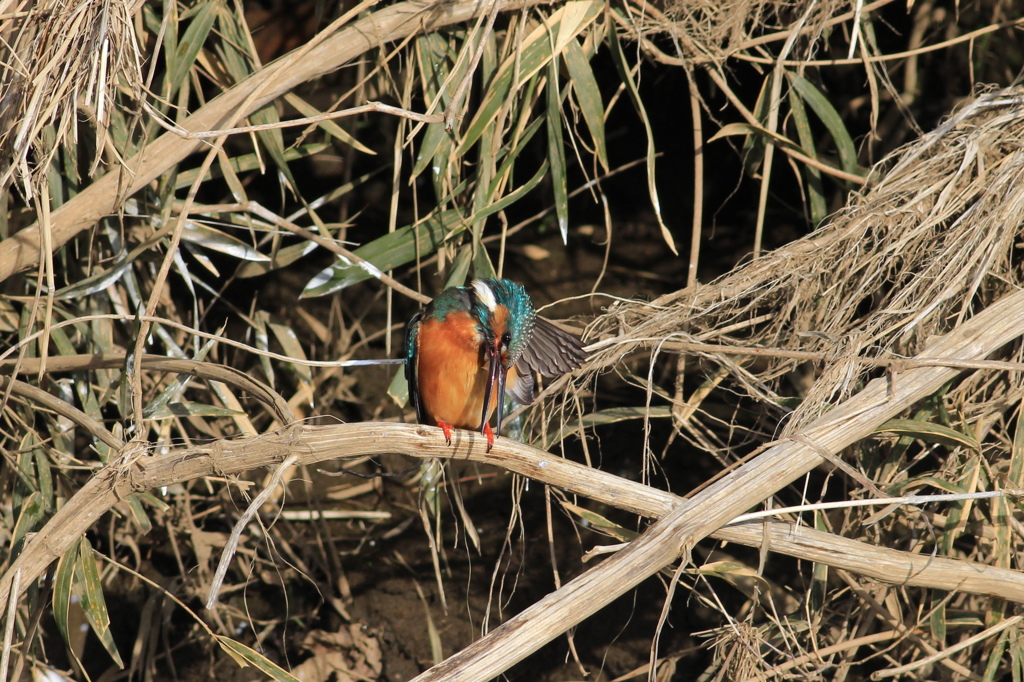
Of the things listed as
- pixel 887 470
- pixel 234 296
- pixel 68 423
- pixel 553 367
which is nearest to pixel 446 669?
pixel 553 367

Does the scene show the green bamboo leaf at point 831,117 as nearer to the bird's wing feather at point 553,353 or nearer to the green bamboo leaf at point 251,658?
the bird's wing feather at point 553,353

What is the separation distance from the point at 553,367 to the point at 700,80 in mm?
1894

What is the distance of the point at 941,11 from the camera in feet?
10.4

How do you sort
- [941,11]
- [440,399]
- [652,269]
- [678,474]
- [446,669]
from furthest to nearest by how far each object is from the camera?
[652,269], [678,474], [941,11], [440,399], [446,669]

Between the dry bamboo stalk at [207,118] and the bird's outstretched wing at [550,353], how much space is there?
890 millimetres

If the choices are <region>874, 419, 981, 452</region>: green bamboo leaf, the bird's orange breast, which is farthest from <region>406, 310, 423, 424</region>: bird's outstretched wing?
<region>874, 419, 981, 452</region>: green bamboo leaf

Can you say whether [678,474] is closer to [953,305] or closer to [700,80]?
[953,305]

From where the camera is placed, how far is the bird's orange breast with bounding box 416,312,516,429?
2.34 metres

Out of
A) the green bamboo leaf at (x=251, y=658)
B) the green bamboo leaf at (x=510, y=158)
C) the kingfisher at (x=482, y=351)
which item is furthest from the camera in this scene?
the green bamboo leaf at (x=510, y=158)

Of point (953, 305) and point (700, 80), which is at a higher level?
point (700, 80)

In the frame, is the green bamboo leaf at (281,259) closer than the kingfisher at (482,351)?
No

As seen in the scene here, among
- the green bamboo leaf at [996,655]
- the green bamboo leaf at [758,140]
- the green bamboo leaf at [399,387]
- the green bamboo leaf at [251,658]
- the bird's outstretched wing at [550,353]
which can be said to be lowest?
the green bamboo leaf at [996,655]

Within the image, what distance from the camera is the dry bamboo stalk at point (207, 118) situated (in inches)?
89.8

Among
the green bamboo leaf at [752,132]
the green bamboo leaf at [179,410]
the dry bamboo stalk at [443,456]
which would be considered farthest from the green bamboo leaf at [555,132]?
the green bamboo leaf at [179,410]
